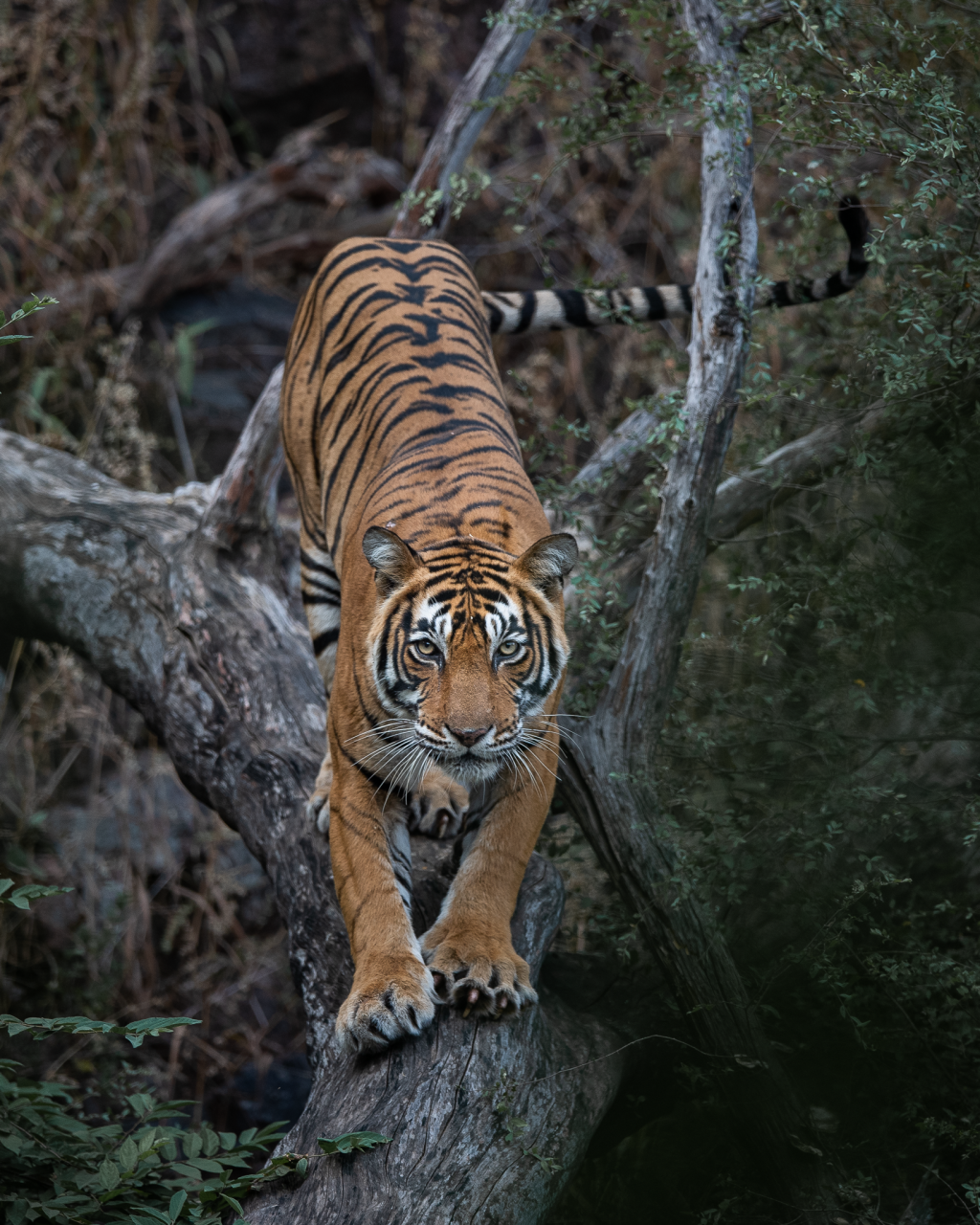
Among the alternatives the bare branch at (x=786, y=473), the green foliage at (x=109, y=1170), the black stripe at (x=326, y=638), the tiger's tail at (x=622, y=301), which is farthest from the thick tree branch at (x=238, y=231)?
the green foliage at (x=109, y=1170)

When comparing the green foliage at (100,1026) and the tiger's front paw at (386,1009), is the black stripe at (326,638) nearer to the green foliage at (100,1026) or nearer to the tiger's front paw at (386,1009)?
the tiger's front paw at (386,1009)

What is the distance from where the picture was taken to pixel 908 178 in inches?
140

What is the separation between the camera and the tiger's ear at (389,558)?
2.64m

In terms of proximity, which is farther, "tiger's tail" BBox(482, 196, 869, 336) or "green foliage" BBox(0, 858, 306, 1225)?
"tiger's tail" BBox(482, 196, 869, 336)

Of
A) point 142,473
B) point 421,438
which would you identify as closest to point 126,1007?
point 142,473

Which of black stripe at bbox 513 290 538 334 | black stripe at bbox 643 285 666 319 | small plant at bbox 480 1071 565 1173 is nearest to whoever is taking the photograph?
small plant at bbox 480 1071 565 1173

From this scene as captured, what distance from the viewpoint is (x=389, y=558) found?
2689 mm

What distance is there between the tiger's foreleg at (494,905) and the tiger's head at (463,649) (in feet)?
0.38

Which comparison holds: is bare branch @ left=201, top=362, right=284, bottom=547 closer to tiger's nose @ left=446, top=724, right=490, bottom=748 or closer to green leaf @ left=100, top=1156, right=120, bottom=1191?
tiger's nose @ left=446, top=724, right=490, bottom=748

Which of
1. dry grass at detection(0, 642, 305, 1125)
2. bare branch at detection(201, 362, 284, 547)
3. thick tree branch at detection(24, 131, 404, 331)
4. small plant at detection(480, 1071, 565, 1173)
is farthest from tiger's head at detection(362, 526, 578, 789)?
thick tree branch at detection(24, 131, 404, 331)

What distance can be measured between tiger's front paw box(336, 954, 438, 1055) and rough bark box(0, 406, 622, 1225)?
7 centimetres

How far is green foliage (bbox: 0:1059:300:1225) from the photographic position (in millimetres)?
2100

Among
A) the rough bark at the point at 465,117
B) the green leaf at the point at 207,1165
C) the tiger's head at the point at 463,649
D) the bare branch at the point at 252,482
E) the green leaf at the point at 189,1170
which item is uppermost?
the rough bark at the point at 465,117

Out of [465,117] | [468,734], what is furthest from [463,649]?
[465,117]
